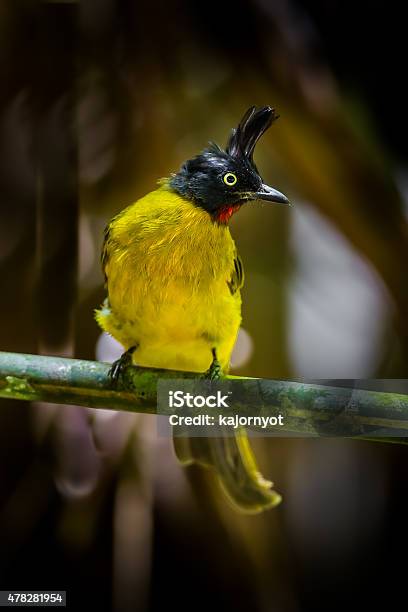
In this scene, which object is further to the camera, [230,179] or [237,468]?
[237,468]

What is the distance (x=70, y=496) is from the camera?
4.51ft

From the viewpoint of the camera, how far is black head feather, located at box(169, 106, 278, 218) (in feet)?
3.75

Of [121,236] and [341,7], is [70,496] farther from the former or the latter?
[341,7]

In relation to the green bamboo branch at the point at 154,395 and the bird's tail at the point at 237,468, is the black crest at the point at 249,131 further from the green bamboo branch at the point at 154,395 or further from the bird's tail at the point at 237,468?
the bird's tail at the point at 237,468

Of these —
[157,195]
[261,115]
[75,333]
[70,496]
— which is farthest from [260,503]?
[261,115]

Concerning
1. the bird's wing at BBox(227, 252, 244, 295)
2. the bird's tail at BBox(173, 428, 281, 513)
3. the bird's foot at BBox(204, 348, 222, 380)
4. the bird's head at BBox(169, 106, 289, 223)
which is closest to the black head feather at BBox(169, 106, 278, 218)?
the bird's head at BBox(169, 106, 289, 223)

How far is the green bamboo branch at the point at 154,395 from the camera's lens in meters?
0.93

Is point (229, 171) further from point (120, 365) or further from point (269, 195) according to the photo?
point (120, 365)

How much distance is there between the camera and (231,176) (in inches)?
44.8

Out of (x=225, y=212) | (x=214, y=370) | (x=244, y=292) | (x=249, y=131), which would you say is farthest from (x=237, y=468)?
(x=249, y=131)

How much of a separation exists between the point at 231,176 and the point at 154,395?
0.42 m

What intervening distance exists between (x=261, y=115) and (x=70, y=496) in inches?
35.2

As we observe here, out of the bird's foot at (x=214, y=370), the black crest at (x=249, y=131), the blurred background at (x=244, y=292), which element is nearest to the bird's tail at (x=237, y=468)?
the blurred background at (x=244, y=292)

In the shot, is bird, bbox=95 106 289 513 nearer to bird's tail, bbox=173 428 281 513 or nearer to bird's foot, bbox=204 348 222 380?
bird's foot, bbox=204 348 222 380
